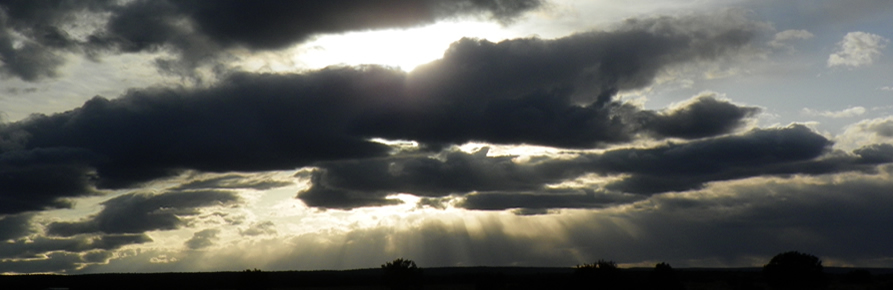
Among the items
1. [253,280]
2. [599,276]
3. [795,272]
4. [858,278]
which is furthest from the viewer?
[858,278]

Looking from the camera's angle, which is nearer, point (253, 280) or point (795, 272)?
point (795, 272)

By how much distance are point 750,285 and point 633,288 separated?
167 ft

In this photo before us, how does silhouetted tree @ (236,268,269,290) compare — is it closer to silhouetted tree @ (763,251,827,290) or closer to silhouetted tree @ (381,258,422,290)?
silhouetted tree @ (381,258,422,290)

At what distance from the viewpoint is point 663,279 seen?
107m

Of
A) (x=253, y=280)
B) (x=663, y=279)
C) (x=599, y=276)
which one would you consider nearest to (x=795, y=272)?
(x=663, y=279)

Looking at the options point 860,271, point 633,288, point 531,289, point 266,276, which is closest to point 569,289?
point 633,288

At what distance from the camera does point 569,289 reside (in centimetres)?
9319

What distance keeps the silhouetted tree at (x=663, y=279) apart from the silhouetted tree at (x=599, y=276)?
562 inches

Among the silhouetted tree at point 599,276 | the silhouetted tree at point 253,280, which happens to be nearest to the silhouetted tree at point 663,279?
the silhouetted tree at point 599,276

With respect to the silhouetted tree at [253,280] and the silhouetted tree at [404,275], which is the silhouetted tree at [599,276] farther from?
the silhouetted tree at [253,280]

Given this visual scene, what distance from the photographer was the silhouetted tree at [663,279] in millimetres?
106062

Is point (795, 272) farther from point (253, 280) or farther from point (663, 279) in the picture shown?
point (253, 280)

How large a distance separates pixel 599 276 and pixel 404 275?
4151 cm

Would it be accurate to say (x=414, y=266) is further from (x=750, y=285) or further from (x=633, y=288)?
(x=750, y=285)
